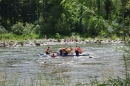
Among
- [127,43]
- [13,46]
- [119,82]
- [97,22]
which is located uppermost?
[97,22]

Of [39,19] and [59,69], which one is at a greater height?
[39,19]

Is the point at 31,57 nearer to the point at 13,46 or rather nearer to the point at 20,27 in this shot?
the point at 13,46

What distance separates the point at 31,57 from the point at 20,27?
24399mm

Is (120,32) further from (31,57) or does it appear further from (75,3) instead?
(31,57)

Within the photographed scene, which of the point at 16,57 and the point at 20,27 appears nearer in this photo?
the point at 16,57

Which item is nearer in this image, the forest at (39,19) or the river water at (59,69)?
the river water at (59,69)

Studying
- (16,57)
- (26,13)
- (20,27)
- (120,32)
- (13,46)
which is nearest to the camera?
(120,32)

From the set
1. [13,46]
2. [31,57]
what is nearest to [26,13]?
[13,46]

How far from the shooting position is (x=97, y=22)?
488 centimetres

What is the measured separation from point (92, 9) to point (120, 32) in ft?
Result: 1.72

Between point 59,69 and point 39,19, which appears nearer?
point 59,69

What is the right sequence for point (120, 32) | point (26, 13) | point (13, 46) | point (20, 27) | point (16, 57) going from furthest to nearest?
point (26, 13)
point (20, 27)
point (13, 46)
point (16, 57)
point (120, 32)

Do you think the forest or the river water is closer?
the river water

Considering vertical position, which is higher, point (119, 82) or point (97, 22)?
point (97, 22)
